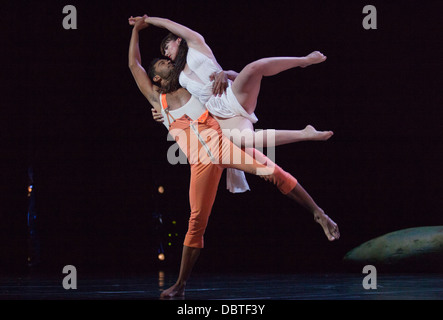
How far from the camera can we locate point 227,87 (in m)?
3.58

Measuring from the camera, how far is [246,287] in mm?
3873

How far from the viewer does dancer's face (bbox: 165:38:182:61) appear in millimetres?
3641

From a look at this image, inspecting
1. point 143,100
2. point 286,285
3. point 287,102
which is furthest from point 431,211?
point 143,100

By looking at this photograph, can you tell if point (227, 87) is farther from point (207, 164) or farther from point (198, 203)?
point (198, 203)

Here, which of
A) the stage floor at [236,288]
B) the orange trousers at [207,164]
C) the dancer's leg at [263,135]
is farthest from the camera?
the dancer's leg at [263,135]

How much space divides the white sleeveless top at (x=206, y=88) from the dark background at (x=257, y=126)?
6.96 ft

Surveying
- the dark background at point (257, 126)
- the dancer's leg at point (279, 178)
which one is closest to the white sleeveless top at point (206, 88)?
the dancer's leg at point (279, 178)

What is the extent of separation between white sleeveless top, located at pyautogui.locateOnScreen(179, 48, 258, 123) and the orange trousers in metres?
0.12

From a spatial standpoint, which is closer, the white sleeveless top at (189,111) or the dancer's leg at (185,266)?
the dancer's leg at (185,266)

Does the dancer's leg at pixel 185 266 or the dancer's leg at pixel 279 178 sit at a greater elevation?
the dancer's leg at pixel 279 178

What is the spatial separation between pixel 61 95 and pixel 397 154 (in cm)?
319

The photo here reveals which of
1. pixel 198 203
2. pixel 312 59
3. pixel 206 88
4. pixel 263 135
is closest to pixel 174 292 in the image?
pixel 198 203

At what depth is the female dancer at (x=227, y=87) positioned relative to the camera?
3463mm

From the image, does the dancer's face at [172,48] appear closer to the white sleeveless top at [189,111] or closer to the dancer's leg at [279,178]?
the white sleeveless top at [189,111]
